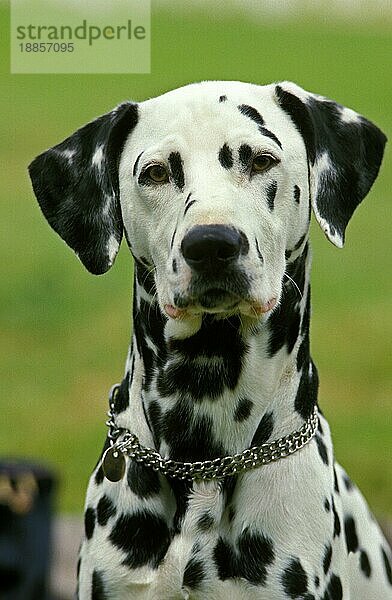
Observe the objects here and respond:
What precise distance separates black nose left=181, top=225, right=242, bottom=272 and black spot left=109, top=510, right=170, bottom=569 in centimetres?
73

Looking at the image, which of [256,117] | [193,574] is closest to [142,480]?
[193,574]

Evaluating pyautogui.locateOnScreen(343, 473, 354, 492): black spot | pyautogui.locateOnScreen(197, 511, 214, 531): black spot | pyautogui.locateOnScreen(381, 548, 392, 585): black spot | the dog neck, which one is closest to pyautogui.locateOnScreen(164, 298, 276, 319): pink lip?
the dog neck

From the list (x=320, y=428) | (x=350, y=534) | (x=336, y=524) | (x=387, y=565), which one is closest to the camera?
(x=336, y=524)

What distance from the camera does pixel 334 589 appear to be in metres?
3.28

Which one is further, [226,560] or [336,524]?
[336,524]

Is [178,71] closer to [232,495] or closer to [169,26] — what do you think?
[169,26]

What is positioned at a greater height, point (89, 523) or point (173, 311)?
point (173, 311)

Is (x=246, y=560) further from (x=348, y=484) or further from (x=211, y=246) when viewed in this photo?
(x=211, y=246)

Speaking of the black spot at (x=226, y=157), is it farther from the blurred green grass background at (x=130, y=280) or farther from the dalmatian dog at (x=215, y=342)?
the blurred green grass background at (x=130, y=280)

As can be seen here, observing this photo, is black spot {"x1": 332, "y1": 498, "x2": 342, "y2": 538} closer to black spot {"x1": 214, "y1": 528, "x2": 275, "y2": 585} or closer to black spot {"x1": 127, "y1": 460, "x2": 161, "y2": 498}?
black spot {"x1": 214, "y1": 528, "x2": 275, "y2": 585}

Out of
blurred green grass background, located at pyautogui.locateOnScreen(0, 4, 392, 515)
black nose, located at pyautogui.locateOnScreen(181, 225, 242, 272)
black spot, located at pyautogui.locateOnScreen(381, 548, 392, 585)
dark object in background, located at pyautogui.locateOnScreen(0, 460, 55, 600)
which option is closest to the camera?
black nose, located at pyautogui.locateOnScreen(181, 225, 242, 272)

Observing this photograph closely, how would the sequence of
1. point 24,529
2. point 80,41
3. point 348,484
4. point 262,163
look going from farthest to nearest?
point 80,41
point 24,529
point 348,484
point 262,163

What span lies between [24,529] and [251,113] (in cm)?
204

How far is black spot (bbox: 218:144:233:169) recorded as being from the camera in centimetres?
306
